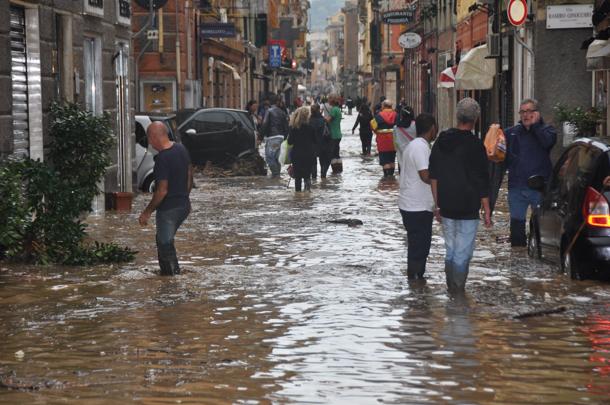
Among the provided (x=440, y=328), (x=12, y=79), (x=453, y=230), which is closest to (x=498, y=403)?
(x=440, y=328)

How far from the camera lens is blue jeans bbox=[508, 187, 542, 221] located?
15.8 m

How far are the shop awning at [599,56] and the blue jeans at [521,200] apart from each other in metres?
8.09

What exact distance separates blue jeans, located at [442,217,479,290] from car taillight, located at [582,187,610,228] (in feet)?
3.16

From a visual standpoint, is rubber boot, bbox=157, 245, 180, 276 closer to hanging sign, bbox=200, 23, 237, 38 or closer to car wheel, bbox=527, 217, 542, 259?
car wheel, bbox=527, 217, 542, 259

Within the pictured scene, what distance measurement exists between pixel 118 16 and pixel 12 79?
7.43 meters

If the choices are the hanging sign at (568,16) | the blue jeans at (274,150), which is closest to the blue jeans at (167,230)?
the hanging sign at (568,16)

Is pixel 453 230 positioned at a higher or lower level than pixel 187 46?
lower

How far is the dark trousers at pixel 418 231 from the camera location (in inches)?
512

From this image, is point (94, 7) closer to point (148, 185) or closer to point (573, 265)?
point (148, 185)

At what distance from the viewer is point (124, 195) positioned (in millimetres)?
22234

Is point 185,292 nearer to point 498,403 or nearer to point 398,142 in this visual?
point 498,403

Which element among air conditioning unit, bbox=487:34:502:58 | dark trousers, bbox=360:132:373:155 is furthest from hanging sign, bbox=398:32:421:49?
air conditioning unit, bbox=487:34:502:58

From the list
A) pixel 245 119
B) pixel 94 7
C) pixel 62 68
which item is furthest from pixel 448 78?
pixel 62 68

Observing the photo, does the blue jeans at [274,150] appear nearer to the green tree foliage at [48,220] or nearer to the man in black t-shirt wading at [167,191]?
the green tree foliage at [48,220]
